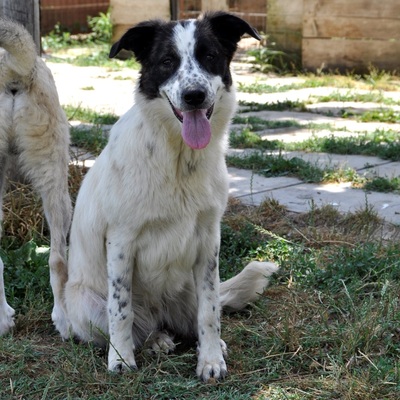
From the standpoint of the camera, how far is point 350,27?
39.3 ft

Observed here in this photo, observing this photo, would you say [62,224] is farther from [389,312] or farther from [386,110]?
[386,110]

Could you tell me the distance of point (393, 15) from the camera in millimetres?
11578

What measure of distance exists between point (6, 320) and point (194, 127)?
142cm

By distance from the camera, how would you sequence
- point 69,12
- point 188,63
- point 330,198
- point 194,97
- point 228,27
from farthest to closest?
point 69,12
point 330,198
point 228,27
point 188,63
point 194,97

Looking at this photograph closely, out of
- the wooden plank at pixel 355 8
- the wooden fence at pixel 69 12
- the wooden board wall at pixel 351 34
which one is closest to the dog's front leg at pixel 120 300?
the wooden board wall at pixel 351 34

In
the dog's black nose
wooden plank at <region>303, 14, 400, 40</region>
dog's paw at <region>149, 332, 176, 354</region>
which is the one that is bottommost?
dog's paw at <region>149, 332, 176, 354</region>

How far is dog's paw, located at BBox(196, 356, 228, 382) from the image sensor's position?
11.6 feet

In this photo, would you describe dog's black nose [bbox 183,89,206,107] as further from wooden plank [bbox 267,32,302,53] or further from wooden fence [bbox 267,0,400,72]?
wooden plank [bbox 267,32,302,53]

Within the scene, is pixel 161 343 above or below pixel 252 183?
below

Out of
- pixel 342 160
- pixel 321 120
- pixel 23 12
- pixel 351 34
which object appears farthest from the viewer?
pixel 351 34

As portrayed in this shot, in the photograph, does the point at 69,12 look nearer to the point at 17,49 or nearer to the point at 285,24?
the point at 285,24

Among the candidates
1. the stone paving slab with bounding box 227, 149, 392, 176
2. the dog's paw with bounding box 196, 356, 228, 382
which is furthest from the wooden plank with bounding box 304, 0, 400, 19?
the dog's paw with bounding box 196, 356, 228, 382

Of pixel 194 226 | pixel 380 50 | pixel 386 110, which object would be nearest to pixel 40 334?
pixel 194 226

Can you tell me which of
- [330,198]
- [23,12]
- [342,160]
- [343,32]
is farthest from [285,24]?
[23,12]
